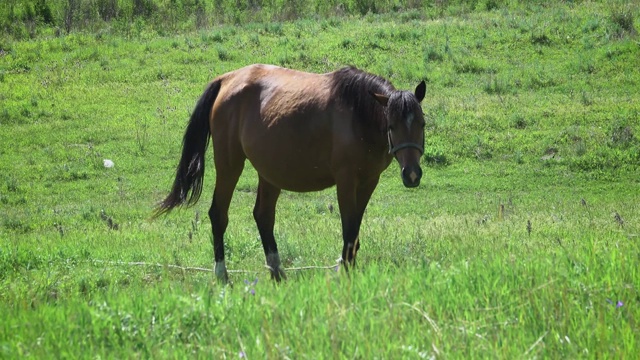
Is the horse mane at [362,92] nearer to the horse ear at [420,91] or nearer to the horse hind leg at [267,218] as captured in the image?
the horse ear at [420,91]

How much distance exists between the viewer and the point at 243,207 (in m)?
14.1

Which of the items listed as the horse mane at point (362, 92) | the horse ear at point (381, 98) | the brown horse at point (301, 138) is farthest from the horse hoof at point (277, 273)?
the horse ear at point (381, 98)

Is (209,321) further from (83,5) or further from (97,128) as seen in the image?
(83,5)

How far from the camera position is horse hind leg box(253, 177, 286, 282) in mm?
8750

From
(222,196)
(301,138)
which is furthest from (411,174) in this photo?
(222,196)

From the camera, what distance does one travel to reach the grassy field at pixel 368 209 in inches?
175

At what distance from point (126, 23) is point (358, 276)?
25449mm

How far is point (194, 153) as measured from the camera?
31.8 ft

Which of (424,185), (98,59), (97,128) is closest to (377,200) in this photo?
(424,185)

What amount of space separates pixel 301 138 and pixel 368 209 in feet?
18.0

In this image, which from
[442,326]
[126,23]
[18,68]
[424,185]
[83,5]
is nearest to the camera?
[442,326]

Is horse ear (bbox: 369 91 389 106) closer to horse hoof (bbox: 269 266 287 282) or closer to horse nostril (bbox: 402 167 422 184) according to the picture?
horse nostril (bbox: 402 167 422 184)

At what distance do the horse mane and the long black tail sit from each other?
1.92m

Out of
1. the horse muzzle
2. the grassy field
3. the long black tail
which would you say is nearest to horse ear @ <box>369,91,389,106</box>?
the horse muzzle
